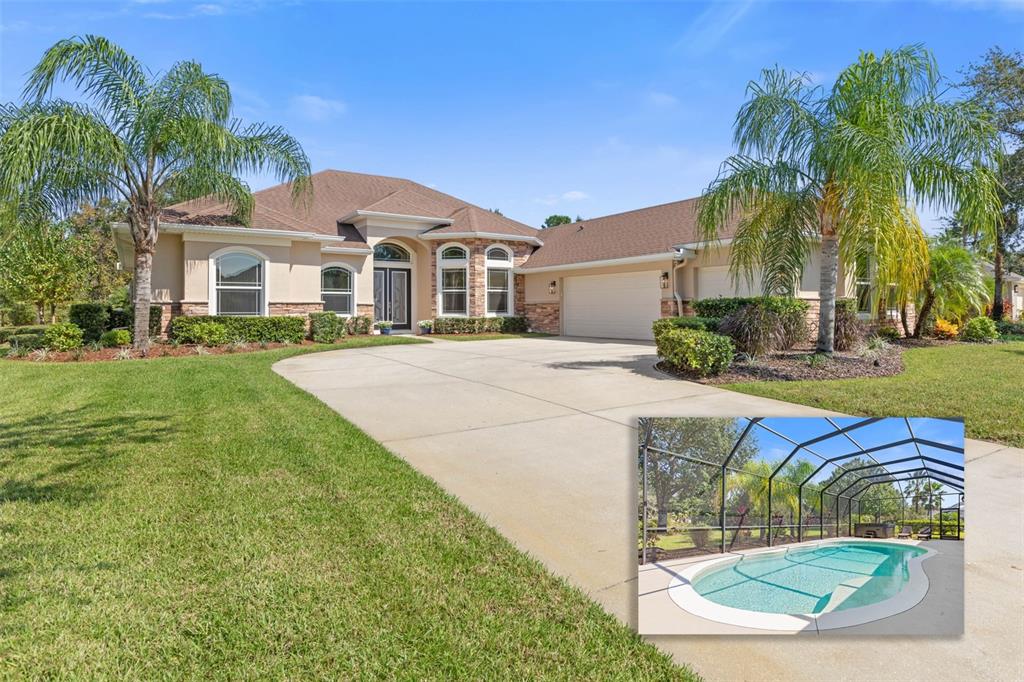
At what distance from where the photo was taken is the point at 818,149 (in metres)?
9.59

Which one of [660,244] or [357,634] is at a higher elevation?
[660,244]

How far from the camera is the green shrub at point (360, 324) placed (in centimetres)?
1931

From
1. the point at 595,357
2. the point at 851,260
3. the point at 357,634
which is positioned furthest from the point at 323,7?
the point at 357,634

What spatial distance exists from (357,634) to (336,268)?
1829cm

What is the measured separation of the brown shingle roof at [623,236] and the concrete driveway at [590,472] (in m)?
7.48

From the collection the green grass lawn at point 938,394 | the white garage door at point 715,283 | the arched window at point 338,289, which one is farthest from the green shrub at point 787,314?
the arched window at point 338,289

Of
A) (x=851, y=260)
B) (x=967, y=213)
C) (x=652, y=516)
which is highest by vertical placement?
(x=967, y=213)

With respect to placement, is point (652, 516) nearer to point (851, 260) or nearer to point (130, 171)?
point (851, 260)

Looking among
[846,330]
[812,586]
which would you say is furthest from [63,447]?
[846,330]

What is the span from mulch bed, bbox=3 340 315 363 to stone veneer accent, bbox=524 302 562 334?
31.2 ft

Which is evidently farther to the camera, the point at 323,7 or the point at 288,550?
the point at 323,7

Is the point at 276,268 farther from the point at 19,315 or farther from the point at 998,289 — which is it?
the point at 998,289

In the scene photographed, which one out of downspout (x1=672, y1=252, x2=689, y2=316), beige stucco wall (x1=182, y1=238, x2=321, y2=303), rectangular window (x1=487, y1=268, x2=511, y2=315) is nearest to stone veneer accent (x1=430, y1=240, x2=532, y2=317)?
rectangular window (x1=487, y1=268, x2=511, y2=315)

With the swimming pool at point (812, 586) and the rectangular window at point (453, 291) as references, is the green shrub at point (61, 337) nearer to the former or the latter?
the rectangular window at point (453, 291)
